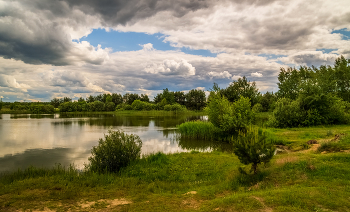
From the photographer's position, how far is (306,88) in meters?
32.6

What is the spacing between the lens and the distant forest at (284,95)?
104 ft

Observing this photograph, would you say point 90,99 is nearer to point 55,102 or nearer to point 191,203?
point 55,102

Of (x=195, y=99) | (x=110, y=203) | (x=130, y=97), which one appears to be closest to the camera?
(x=110, y=203)

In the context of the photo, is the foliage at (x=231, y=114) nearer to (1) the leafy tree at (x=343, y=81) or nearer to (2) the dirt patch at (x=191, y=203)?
(2) the dirt patch at (x=191, y=203)

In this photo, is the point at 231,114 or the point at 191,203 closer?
the point at 191,203

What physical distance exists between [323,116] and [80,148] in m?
32.8

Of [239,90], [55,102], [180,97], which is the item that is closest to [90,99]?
[55,102]

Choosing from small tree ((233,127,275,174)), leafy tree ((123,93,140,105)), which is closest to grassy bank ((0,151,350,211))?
small tree ((233,127,275,174))

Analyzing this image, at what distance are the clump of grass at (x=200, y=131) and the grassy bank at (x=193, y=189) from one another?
13719 mm

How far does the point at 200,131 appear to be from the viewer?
27047mm

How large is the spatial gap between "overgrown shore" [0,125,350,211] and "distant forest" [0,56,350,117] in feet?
64.9

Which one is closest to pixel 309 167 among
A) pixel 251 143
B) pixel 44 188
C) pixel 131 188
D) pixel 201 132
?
pixel 251 143

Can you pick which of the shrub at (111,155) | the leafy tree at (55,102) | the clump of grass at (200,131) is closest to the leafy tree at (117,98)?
the leafy tree at (55,102)

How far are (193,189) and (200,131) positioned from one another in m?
18.3
